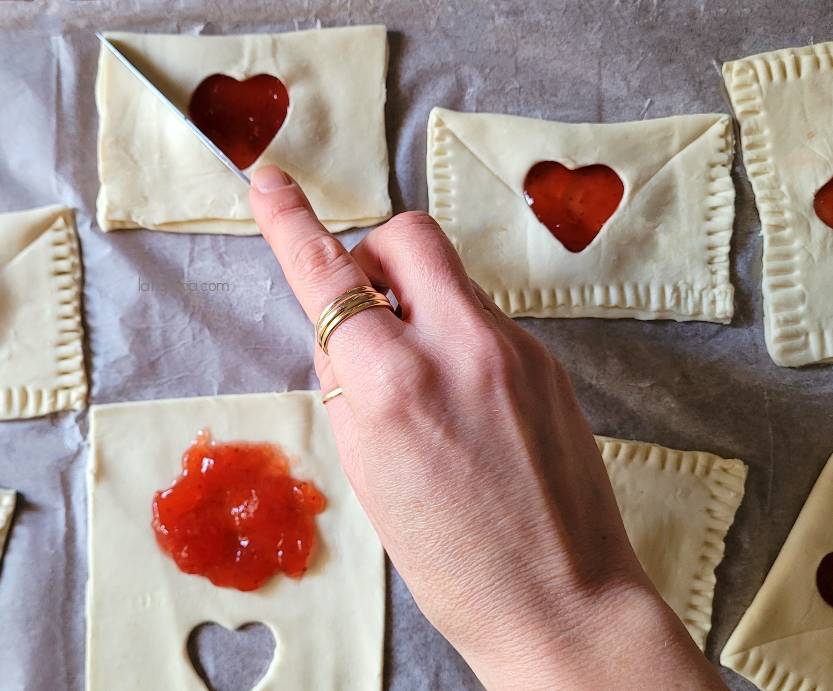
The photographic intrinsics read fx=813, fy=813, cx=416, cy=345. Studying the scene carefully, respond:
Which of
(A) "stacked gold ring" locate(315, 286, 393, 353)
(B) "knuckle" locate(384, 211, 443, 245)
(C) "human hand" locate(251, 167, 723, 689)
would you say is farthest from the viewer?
(B) "knuckle" locate(384, 211, 443, 245)

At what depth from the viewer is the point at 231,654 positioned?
73.1 inches

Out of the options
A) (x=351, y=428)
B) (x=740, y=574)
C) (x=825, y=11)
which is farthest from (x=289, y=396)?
(x=825, y=11)

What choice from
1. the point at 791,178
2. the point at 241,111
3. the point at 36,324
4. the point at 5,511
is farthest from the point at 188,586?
the point at 791,178

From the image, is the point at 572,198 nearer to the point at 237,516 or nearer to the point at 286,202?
the point at 286,202

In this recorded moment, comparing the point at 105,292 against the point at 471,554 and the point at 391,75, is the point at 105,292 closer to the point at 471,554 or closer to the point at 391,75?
the point at 391,75

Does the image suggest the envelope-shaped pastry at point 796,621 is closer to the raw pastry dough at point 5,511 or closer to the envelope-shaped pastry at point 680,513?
the envelope-shaped pastry at point 680,513

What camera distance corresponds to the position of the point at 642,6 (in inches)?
76.2

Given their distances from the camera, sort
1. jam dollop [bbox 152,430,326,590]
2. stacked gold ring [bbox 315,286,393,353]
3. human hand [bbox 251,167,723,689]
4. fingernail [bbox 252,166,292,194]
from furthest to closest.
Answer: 1. jam dollop [bbox 152,430,326,590]
2. fingernail [bbox 252,166,292,194]
3. stacked gold ring [bbox 315,286,393,353]
4. human hand [bbox 251,167,723,689]

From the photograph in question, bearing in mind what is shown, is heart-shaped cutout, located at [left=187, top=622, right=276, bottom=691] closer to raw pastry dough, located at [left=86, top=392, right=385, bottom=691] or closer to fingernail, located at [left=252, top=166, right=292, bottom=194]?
raw pastry dough, located at [left=86, top=392, right=385, bottom=691]

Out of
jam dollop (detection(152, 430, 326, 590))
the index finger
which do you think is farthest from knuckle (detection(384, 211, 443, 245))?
jam dollop (detection(152, 430, 326, 590))

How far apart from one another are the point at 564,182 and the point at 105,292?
1112 millimetres

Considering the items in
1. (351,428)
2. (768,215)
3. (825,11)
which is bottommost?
(351,428)

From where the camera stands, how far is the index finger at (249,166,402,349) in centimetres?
133

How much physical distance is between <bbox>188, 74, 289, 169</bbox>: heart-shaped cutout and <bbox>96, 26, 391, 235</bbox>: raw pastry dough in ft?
0.06
